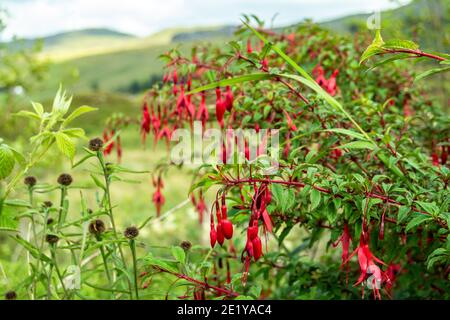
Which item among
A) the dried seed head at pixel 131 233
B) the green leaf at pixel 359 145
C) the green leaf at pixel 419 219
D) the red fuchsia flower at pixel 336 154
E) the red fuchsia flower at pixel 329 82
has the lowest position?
the dried seed head at pixel 131 233

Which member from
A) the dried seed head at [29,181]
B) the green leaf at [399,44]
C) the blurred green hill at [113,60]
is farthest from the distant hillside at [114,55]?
the green leaf at [399,44]

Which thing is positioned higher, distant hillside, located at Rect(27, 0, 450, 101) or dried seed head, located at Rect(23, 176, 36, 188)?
distant hillside, located at Rect(27, 0, 450, 101)

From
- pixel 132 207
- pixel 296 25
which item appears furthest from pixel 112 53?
pixel 296 25

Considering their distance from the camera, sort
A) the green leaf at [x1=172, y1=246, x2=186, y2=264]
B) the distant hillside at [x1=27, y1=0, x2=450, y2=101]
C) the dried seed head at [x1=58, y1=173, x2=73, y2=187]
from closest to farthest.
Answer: the green leaf at [x1=172, y1=246, x2=186, y2=264], the dried seed head at [x1=58, y1=173, x2=73, y2=187], the distant hillside at [x1=27, y1=0, x2=450, y2=101]

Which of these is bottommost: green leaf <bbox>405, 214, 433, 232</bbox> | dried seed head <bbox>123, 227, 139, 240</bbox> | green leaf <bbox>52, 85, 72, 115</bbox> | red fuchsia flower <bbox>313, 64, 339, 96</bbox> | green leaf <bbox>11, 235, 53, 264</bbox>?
green leaf <bbox>11, 235, 53, 264</bbox>

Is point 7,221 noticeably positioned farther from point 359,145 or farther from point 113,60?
point 113,60

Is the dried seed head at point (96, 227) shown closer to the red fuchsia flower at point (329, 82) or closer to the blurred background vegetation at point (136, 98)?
the blurred background vegetation at point (136, 98)

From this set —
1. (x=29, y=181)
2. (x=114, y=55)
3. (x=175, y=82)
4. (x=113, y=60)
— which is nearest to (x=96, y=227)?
(x=29, y=181)

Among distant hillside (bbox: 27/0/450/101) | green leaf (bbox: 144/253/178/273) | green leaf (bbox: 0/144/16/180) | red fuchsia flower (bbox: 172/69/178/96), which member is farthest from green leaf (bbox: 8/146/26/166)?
distant hillside (bbox: 27/0/450/101)

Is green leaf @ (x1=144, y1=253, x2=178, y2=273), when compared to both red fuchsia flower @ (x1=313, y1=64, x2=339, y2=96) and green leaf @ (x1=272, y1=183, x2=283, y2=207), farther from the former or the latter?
red fuchsia flower @ (x1=313, y1=64, x2=339, y2=96)

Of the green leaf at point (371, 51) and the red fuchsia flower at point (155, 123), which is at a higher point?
the green leaf at point (371, 51)

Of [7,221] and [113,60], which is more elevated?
[113,60]
